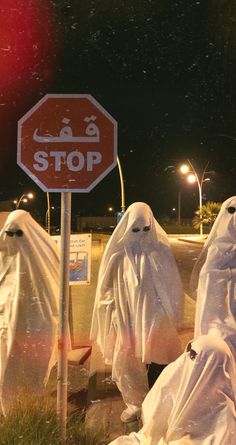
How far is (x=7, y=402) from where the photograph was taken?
16.0 feet

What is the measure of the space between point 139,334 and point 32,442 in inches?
88.8

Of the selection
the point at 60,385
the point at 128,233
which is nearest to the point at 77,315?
the point at 128,233

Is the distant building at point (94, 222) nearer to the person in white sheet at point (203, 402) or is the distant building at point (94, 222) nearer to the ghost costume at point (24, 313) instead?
the ghost costume at point (24, 313)

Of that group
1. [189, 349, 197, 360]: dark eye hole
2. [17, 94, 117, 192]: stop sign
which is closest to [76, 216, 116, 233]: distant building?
[17, 94, 117, 192]: stop sign

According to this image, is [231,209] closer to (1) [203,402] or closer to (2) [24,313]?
(2) [24,313]

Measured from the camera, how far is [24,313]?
508 centimetres

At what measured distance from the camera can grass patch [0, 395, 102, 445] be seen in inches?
138

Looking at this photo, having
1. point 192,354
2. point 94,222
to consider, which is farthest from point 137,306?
point 94,222

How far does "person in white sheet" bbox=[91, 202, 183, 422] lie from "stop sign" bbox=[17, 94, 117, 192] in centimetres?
211

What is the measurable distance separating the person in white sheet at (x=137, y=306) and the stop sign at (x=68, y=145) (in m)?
2.11

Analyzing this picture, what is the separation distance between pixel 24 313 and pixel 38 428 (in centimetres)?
152

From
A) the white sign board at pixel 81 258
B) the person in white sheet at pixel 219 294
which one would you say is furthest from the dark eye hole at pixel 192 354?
the white sign board at pixel 81 258

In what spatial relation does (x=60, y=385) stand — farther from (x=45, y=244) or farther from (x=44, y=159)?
(x=45, y=244)

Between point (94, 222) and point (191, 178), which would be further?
point (94, 222)
